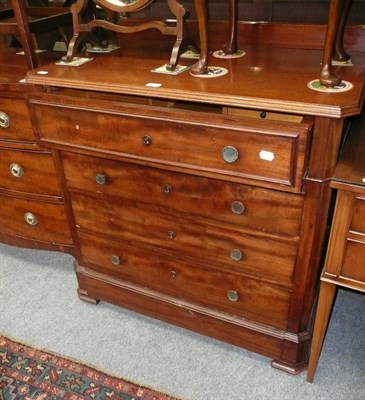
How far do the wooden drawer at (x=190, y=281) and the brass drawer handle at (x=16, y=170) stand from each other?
378 millimetres

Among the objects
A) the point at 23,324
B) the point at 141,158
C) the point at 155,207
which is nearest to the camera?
the point at 141,158

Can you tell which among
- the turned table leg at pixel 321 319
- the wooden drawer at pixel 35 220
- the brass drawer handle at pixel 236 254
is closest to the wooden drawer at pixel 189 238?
the brass drawer handle at pixel 236 254

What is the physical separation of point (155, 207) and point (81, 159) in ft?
1.03

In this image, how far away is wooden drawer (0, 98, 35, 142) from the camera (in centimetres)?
156

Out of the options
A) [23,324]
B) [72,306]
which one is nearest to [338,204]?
[72,306]

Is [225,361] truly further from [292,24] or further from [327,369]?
[292,24]

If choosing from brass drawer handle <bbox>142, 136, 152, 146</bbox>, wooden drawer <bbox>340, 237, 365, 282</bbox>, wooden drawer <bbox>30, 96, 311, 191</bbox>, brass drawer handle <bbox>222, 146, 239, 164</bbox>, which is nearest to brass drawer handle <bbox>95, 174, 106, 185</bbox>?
wooden drawer <bbox>30, 96, 311, 191</bbox>

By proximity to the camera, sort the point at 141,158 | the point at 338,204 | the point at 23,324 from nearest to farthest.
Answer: the point at 338,204 → the point at 141,158 → the point at 23,324

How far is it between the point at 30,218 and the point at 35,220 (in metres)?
0.02

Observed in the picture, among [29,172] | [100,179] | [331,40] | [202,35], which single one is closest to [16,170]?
[29,172]

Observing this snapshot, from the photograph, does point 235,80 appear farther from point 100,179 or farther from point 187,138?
point 100,179

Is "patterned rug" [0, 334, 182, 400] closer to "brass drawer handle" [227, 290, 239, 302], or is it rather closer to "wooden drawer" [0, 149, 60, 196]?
"brass drawer handle" [227, 290, 239, 302]

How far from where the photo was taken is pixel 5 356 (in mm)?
1637

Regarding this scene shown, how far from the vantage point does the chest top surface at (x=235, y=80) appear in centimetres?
103
